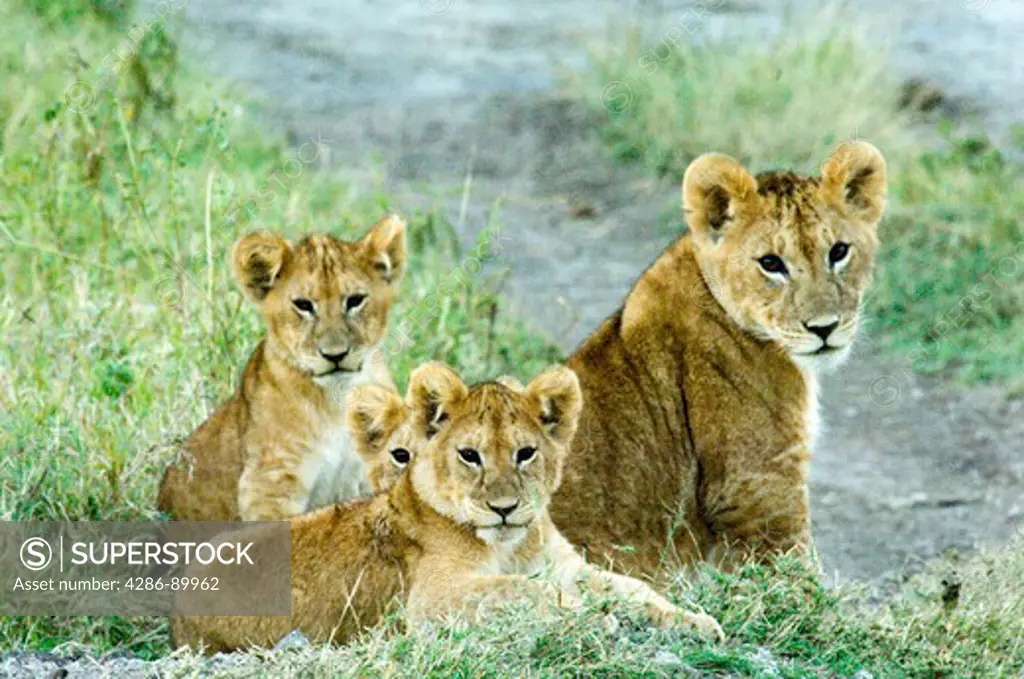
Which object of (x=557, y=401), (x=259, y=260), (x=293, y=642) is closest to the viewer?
(x=293, y=642)

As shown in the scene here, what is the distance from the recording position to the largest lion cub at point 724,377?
705 centimetres

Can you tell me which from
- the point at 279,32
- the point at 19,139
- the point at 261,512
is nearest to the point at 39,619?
the point at 261,512

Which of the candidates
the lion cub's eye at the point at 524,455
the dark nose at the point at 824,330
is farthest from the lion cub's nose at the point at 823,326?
the lion cub's eye at the point at 524,455

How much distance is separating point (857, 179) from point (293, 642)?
8.11ft

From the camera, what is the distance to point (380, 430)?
23.2ft

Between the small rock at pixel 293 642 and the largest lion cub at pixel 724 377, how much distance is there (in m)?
1.00

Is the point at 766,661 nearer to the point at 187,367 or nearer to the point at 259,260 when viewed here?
the point at 259,260

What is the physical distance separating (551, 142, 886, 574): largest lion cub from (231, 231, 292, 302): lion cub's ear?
112 centimetres

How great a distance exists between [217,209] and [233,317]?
779mm

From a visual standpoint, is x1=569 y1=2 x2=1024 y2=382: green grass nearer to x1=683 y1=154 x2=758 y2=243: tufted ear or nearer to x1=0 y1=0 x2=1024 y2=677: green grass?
x1=0 y1=0 x2=1024 y2=677: green grass

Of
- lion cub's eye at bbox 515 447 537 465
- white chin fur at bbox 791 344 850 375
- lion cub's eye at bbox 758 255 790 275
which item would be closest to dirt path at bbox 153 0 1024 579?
white chin fur at bbox 791 344 850 375

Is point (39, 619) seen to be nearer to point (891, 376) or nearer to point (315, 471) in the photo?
point (315, 471)

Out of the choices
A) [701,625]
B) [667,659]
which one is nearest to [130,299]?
[701,625]

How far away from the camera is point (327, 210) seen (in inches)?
466
